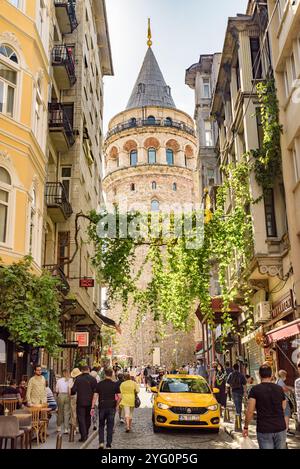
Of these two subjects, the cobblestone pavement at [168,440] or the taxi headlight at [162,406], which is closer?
the cobblestone pavement at [168,440]

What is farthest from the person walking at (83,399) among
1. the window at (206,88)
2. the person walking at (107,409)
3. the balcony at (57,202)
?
the window at (206,88)

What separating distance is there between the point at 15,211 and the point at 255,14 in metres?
12.1

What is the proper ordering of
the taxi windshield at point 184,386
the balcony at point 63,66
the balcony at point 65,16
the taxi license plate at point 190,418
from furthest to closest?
the balcony at point 65,16, the balcony at point 63,66, the taxi windshield at point 184,386, the taxi license plate at point 190,418

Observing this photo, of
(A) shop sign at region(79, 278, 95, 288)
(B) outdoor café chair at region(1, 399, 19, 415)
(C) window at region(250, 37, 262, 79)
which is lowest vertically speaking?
(B) outdoor café chair at region(1, 399, 19, 415)

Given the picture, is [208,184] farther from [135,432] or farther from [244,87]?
[135,432]

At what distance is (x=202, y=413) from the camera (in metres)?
13.2

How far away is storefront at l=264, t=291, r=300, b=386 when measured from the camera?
14.3m

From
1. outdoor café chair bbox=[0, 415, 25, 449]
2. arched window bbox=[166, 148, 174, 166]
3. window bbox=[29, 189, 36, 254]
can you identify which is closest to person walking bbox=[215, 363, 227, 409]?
window bbox=[29, 189, 36, 254]

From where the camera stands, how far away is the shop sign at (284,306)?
15656mm

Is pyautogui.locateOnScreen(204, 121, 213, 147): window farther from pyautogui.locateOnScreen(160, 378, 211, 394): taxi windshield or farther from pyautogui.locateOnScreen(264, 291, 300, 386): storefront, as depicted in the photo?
pyautogui.locateOnScreen(160, 378, 211, 394): taxi windshield

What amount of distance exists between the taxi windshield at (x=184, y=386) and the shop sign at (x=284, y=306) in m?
3.28

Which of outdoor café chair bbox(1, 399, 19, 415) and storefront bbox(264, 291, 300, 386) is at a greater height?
storefront bbox(264, 291, 300, 386)

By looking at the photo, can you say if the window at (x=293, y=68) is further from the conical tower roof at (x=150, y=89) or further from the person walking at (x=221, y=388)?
the conical tower roof at (x=150, y=89)
